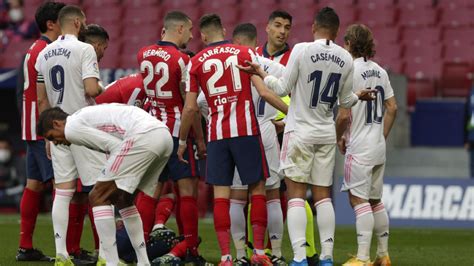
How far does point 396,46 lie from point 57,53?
10384 mm

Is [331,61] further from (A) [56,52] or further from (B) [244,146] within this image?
(A) [56,52]

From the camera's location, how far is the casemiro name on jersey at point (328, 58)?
939 centimetres

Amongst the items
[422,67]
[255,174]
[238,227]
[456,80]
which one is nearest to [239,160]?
[255,174]

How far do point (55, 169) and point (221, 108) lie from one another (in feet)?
4.87

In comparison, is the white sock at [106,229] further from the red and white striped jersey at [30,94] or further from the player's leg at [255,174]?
the red and white striped jersey at [30,94]

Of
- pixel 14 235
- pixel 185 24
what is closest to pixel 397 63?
pixel 14 235

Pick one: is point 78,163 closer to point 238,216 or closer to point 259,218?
point 238,216

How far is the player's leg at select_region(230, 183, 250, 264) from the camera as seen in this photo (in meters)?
9.84

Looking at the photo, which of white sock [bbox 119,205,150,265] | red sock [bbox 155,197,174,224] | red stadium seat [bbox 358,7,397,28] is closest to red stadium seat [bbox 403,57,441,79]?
red stadium seat [bbox 358,7,397,28]

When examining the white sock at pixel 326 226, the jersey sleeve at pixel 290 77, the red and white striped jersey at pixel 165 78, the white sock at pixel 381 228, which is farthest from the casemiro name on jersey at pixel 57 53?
the white sock at pixel 381 228

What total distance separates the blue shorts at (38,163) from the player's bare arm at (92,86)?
973mm

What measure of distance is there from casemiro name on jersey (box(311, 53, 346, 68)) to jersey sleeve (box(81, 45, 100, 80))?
5.95 feet

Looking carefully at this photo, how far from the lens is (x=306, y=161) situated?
951 cm

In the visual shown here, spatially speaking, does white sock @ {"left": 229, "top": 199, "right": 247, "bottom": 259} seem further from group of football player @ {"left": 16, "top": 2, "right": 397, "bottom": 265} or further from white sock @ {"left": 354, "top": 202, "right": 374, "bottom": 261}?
white sock @ {"left": 354, "top": 202, "right": 374, "bottom": 261}
